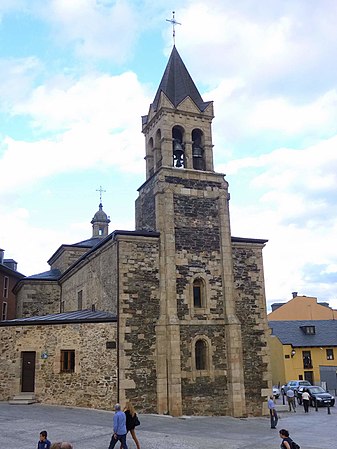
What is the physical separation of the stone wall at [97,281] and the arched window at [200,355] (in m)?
4.33

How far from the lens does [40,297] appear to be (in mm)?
34125

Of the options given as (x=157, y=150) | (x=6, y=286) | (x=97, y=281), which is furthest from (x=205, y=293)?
(x=6, y=286)

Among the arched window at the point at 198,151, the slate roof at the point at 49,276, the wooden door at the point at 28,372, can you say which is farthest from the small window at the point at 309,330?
the wooden door at the point at 28,372

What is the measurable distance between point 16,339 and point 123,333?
17.2 feet

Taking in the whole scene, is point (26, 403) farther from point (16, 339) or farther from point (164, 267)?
point (164, 267)

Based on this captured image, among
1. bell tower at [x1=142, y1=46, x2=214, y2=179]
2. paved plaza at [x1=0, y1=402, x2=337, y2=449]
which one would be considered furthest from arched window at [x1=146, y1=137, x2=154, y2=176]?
paved plaza at [x1=0, y1=402, x2=337, y2=449]

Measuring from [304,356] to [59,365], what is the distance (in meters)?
32.0

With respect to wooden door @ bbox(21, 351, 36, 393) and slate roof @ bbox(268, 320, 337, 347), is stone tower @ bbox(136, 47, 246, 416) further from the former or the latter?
slate roof @ bbox(268, 320, 337, 347)

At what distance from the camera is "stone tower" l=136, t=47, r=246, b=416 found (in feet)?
70.2

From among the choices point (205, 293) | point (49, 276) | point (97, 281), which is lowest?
point (205, 293)

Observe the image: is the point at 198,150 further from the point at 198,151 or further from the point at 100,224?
the point at 100,224

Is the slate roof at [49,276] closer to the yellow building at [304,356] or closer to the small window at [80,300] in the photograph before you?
the small window at [80,300]

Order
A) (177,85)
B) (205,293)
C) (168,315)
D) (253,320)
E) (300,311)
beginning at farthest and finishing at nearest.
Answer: (300,311), (177,85), (253,320), (205,293), (168,315)

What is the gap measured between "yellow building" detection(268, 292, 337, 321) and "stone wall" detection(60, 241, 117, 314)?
32393mm
